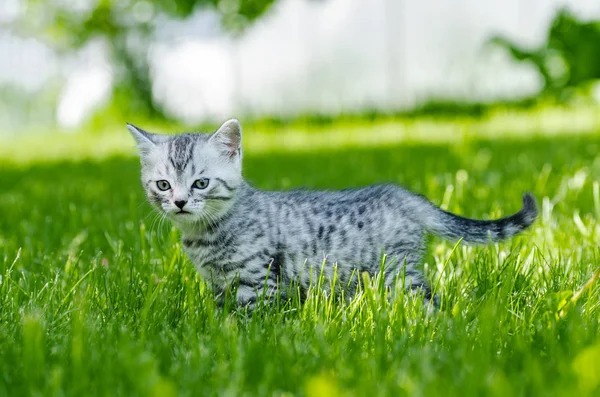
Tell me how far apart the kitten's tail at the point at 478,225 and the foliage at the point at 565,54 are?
8.46m

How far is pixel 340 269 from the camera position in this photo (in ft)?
9.50

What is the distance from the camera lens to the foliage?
10.5m

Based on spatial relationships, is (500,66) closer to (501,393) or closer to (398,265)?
(398,265)

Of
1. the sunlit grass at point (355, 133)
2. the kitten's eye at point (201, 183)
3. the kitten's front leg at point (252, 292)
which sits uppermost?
the kitten's eye at point (201, 183)

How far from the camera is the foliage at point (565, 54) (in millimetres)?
10469

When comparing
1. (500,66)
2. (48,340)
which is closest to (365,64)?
(500,66)

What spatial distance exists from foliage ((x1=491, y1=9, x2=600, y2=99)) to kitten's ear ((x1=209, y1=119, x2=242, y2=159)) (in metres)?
8.67

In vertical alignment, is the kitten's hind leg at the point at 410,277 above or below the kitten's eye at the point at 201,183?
below

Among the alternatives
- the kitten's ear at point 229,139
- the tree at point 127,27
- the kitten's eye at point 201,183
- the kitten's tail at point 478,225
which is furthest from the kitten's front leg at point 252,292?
the tree at point 127,27

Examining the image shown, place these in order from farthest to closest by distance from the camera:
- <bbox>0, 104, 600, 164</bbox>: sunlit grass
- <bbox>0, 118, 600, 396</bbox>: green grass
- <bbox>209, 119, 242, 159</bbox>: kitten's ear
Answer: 1. <bbox>0, 104, 600, 164</bbox>: sunlit grass
2. <bbox>209, 119, 242, 159</bbox>: kitten's ear
3. <bbox>0, 118, 600, 396</bbox>: green grass

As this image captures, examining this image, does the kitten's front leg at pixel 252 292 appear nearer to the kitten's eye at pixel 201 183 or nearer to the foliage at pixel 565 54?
the kitten's eye at pixel 201 183

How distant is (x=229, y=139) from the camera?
304 cm

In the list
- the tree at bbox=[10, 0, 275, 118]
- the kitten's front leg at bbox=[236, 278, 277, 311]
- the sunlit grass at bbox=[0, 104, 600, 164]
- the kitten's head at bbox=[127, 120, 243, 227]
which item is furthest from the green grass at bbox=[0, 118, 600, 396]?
the tree at bbox=[10, 0, 275, 118]

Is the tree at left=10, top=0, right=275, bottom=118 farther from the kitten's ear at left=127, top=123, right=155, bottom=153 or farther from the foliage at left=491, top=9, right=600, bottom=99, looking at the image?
the kitten's ear at left=127, top=123, right=155, bottom=153
